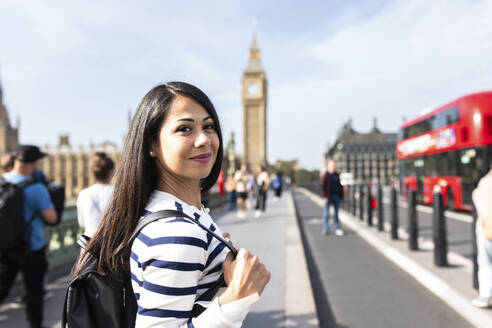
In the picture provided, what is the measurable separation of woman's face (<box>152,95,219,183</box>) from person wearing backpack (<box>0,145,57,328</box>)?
251 centimetres

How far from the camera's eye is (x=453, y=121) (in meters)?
11.8

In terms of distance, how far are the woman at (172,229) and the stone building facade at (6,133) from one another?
103 metres

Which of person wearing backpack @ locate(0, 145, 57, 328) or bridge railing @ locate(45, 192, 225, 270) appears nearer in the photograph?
person wearing backpack @ locate(0, 145, 57, 328)

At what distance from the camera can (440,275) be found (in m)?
Result: 5.08

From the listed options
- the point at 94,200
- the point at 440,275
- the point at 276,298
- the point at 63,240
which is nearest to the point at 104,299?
the point at 94,200

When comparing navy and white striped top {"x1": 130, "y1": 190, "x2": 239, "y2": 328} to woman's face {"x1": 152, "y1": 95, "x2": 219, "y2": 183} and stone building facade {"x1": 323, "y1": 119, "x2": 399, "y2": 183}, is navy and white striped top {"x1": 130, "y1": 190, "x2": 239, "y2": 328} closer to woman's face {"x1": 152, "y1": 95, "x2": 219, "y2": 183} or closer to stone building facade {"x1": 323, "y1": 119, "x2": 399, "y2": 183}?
woman's face {"x1": 152, "y1": 95, "x2": 219, "y2": 183}

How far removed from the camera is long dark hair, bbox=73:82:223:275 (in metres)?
1.23

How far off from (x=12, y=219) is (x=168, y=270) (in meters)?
2.72

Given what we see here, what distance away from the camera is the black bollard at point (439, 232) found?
539 centimetres

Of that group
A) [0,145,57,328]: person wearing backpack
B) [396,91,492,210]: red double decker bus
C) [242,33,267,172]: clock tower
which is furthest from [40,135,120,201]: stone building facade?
[0,145,57,328]: person wearing backpack

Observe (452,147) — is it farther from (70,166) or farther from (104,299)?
(70,166)

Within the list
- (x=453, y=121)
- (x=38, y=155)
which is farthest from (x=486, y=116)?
(x=38, y=155)

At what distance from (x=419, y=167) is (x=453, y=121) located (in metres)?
3.90

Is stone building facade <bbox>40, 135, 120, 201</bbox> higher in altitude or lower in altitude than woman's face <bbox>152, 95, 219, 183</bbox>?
higher
